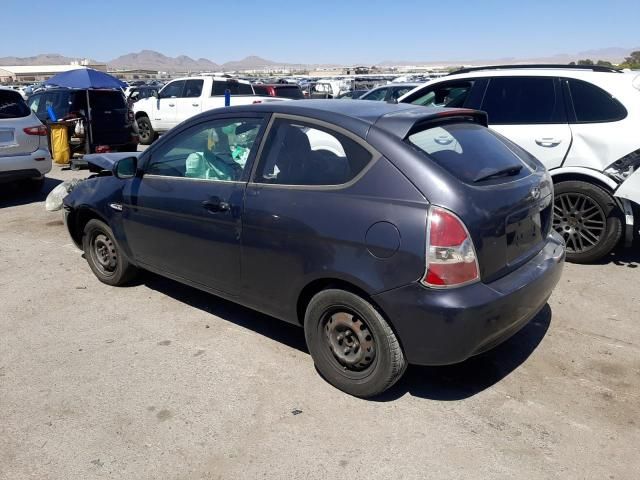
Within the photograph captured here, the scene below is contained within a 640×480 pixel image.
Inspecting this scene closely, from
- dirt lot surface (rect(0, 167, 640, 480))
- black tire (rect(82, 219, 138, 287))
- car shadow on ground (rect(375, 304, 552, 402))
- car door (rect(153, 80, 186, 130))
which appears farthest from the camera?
car door (rect(153, 80, 186, 130))

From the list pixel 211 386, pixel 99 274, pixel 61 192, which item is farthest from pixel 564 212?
pixel 61 192

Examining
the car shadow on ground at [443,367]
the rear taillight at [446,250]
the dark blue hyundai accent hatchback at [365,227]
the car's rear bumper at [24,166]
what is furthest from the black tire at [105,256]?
the car's rear bumper at [24,166]

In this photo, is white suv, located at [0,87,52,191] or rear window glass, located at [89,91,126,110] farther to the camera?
rear window glass, located at [89,91,126,110]

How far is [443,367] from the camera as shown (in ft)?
11.7

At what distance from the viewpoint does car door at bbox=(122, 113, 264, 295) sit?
357 cm

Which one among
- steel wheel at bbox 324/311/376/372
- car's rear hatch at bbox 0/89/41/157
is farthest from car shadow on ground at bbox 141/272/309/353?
car's rear hatch at bbox 0/89/41/157

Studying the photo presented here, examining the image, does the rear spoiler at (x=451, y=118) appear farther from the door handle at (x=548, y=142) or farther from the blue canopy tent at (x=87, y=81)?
the blue canopy tent at (x=87, y=81)

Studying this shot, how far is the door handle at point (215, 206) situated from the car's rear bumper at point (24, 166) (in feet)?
18.8

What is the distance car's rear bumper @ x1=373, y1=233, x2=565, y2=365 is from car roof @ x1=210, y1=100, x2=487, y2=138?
36.4 inches

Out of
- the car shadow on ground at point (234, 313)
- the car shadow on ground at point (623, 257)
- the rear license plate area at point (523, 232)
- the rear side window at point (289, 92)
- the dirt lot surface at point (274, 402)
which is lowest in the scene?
the dirt lot surface at point (274, 402)

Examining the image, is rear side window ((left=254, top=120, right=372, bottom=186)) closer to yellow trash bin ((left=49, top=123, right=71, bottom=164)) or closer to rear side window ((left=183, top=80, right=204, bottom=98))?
yellow trash bin ((left=49, top=123, right=71, bottom=164))

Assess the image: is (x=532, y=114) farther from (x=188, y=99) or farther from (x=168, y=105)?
(x=168, y=105)

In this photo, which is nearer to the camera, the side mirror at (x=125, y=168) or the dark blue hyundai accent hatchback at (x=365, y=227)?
the dark blue hyundai accent hatchback at (x=365, y=227)

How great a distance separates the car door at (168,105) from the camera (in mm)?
14875
